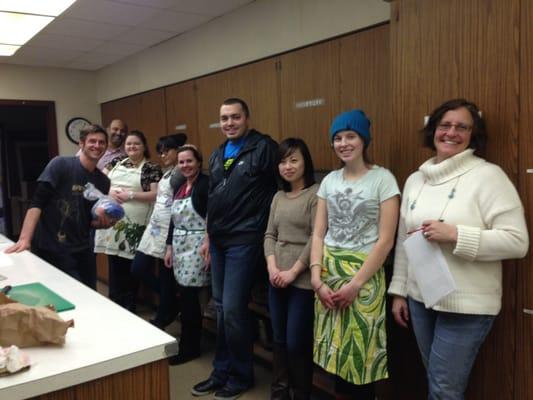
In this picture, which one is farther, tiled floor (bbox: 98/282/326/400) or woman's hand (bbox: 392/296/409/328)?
tiled floor (bbox: 98/282/326/400)

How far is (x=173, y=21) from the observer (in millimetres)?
3539

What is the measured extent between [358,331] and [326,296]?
0.60 ft

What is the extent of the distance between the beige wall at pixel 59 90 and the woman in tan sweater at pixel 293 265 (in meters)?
4.04

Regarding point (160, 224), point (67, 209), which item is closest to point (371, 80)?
point (160, 224)

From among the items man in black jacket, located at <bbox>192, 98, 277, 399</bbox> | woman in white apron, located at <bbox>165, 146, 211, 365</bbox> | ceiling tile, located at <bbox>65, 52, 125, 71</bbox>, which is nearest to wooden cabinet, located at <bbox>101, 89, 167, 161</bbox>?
ceiling tile, located at <bbox>65, 52, 125, 71</bbox>

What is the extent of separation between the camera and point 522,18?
1426mm

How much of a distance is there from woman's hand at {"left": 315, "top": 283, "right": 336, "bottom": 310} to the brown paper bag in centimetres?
102

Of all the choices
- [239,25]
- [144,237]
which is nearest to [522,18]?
[239,25]

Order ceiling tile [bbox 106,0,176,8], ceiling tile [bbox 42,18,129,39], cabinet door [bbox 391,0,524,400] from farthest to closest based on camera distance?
ceiling tile [bbox 42,18,129,39] → ceiling tile [bbox 106,0,176,8] → cabinet door [bbox 391,0,524,400]

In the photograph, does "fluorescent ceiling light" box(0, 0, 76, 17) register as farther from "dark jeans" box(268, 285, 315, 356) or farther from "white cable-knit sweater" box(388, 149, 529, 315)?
"white cable-knit sweater" box(388, 149, 529, 315)

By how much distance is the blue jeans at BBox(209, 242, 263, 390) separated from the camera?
90.4 inches

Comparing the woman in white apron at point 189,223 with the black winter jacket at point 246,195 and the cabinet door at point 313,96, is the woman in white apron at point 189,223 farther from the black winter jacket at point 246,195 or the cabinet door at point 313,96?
the cabinet door at point 313,96

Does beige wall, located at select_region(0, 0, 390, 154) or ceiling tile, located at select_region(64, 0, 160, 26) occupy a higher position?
ceiling tile, located at select_region(64, 0, 160, 26)

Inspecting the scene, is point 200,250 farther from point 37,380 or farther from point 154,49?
point 154,49
